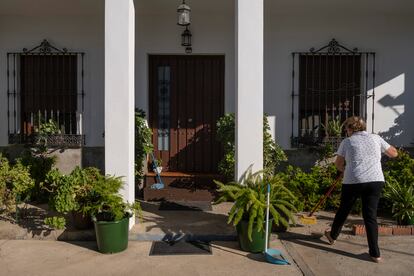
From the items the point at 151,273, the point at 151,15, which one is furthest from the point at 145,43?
the point at 151,273

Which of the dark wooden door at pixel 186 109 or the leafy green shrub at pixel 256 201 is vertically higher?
the dark wooden door at pixel 186 109

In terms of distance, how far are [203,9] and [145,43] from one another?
1237 millimetres

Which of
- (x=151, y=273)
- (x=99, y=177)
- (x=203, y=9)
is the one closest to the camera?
(x=151, y=273)

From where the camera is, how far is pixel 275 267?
15.1 feet

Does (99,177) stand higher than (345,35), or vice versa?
(345,35)

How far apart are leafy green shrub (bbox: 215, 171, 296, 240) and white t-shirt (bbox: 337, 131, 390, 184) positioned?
868 mm

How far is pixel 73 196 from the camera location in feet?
17.1

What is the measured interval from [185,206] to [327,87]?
3.47 meters

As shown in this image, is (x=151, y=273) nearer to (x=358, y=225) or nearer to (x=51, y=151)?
(x=358, y=225)

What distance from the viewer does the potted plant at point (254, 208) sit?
4.95 meters

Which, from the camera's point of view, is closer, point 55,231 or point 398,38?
point 55,231

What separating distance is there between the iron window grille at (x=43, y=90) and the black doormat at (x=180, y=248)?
3288mm

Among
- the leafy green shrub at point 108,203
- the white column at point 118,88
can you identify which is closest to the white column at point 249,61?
the white column at point 118,88

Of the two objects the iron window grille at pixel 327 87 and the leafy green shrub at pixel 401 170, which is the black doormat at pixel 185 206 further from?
the leafy green shrub at pixel 401 170
